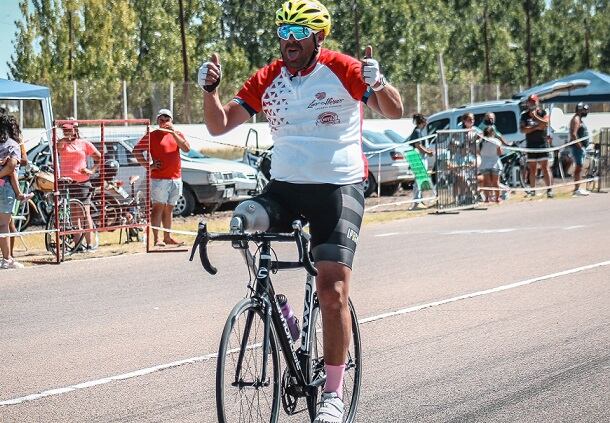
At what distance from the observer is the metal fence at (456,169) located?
73.1ft

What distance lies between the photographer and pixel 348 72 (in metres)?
5.71

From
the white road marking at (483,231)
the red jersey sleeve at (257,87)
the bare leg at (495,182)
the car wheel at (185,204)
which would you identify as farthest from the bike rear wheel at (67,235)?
the bare leg at (495,182)

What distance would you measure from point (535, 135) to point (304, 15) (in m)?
20.4

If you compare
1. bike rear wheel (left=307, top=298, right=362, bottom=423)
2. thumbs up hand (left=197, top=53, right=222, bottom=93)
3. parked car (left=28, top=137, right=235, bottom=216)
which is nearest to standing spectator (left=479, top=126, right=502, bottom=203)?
parked car (left=28, top=137, right=235, bottom=216)

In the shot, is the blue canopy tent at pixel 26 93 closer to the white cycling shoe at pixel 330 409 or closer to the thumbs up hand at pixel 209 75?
the thumbs up hand at pixel 209 75

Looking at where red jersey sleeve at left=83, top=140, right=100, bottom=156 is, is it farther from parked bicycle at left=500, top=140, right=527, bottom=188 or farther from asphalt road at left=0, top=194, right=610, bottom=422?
parked bicycle at left=500, top=140, right=527, bottom=188

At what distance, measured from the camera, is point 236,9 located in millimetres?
95125

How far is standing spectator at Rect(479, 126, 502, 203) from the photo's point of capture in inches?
921

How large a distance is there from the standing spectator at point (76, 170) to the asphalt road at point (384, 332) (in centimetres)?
78

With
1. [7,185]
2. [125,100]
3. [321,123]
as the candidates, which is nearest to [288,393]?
[321,123]

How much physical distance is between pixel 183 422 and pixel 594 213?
15410 mm

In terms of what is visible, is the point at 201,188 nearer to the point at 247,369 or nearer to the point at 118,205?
the point at 118,205

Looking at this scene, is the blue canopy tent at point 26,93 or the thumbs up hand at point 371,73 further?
the blue canopy tent at point 26,93

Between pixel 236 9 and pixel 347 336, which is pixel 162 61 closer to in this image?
pixel 236 9
